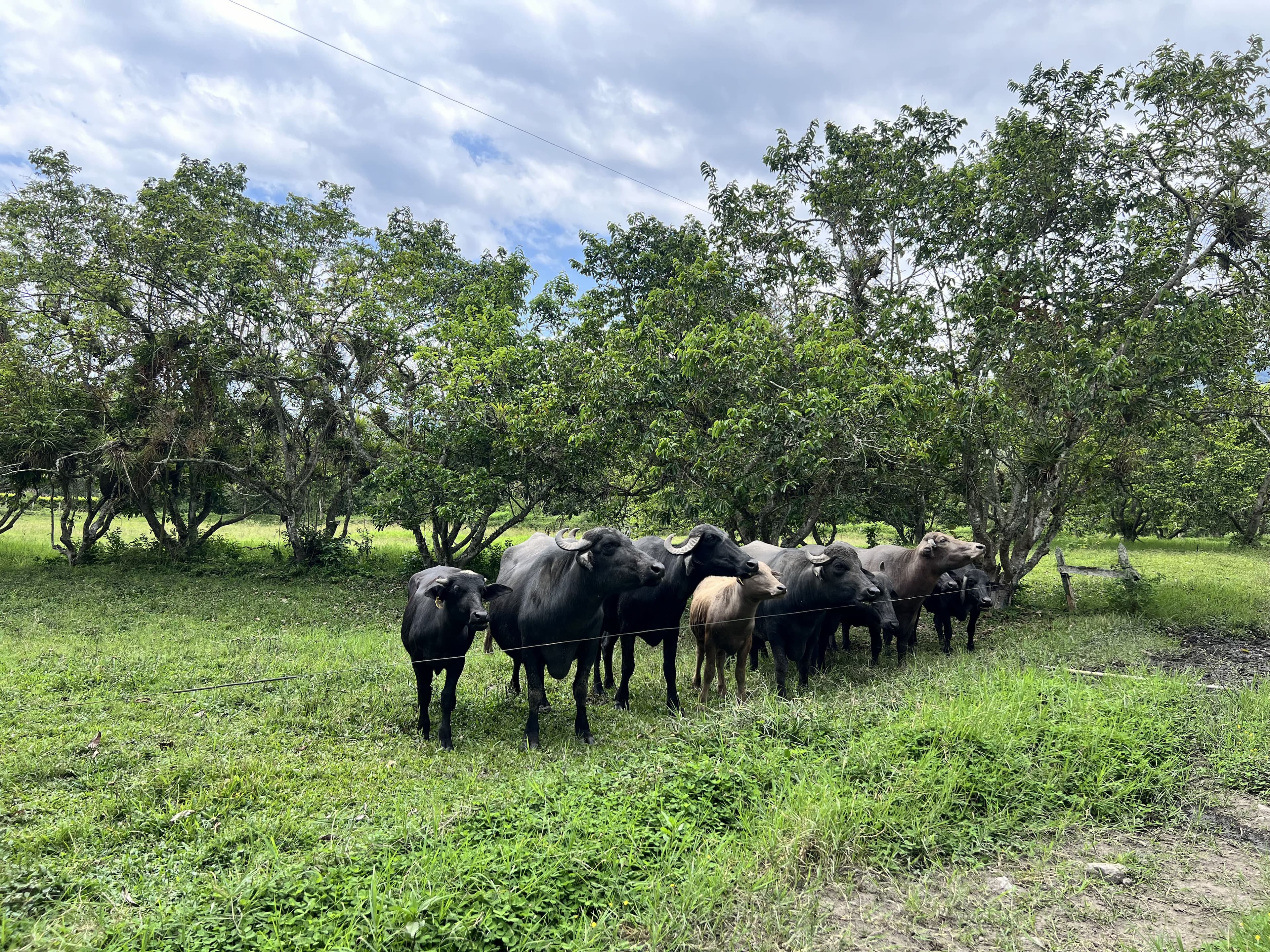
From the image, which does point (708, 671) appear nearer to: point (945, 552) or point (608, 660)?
point (608, 660)

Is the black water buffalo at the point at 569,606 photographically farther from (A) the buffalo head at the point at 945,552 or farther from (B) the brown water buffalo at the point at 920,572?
(A) the buffalo head at the point at 945,552

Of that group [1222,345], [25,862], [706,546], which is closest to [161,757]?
[25,862]

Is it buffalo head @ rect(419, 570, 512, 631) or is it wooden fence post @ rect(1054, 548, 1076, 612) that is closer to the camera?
buffalo head @ rect(419, 570, 512, 631)

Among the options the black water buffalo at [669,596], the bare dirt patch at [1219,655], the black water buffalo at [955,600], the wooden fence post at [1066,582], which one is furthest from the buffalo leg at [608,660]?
the wooden fence post at [1066,582]

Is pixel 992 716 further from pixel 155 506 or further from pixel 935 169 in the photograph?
pixel 155 506

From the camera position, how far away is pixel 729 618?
6.22m

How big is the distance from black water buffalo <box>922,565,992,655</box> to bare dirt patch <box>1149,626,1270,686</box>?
6.27 feet

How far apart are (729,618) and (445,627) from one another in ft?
8.56

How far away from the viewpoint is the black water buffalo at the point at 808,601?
6.57 m

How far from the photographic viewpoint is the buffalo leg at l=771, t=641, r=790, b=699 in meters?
6.41

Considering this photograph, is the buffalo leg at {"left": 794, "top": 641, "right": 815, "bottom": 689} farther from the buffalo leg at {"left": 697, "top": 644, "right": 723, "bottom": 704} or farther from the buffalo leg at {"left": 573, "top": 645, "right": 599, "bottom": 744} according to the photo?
the buffalo leg at {"left": 573, "top": 645, "right": 599, "bottom": 744}

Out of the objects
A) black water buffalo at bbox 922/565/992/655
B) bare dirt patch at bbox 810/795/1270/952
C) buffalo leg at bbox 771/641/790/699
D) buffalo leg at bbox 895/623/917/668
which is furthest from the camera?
black water buffalo at bbox 922/565/992/655

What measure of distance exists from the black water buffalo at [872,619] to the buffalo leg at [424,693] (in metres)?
4.07

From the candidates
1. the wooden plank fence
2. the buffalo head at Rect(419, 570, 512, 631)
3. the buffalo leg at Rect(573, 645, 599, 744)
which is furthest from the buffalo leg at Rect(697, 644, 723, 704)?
the wooden plank fence
